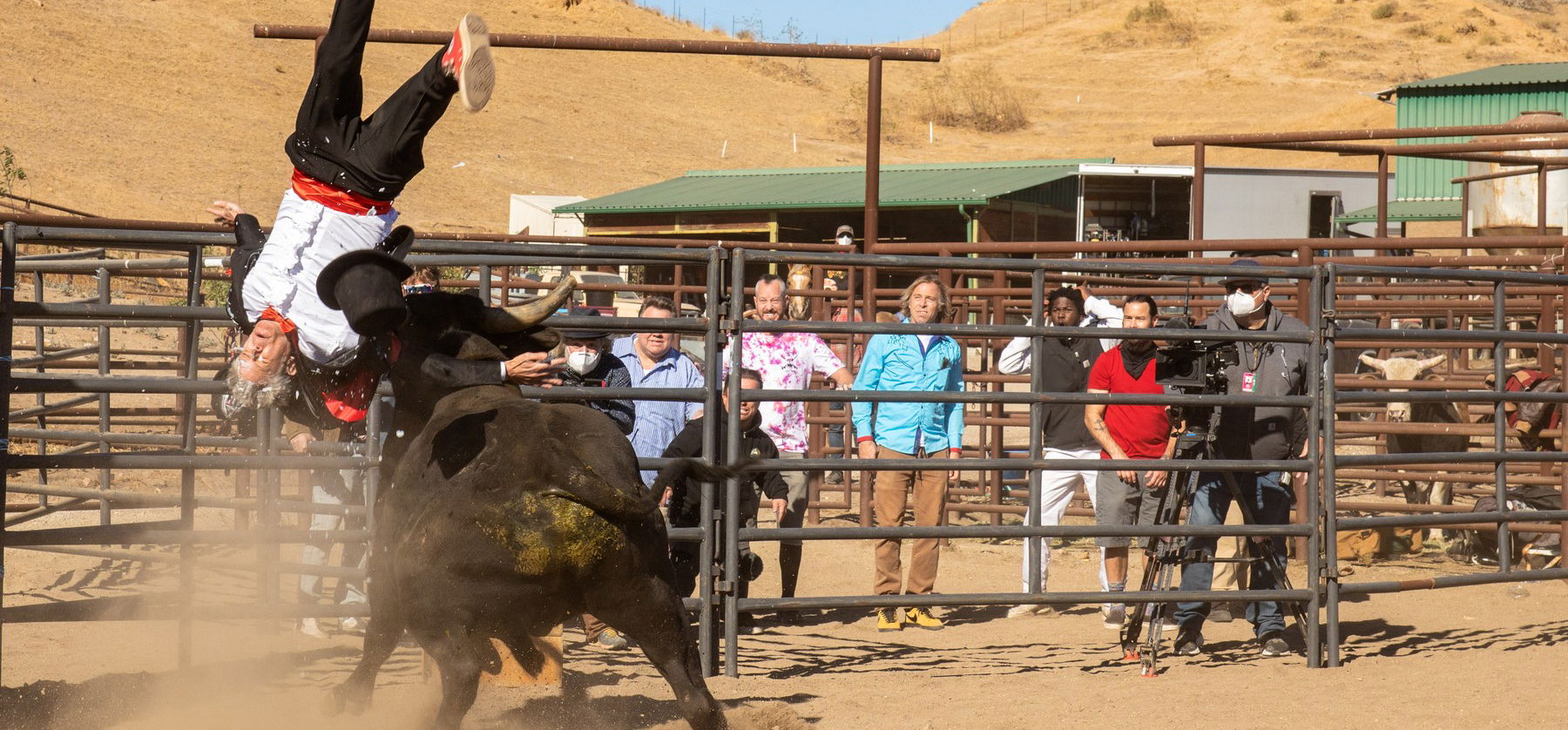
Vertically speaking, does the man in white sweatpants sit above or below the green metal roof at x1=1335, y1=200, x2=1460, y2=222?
below

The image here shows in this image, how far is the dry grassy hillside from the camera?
33.5 metres

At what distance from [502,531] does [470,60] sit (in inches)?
50.2

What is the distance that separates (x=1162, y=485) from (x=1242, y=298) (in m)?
0.98

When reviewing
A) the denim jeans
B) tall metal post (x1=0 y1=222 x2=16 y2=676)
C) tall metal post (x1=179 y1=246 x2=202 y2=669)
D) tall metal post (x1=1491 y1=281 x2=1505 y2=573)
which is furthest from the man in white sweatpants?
tall metal post (x1=0 y1=222 x2=16 y2=676)

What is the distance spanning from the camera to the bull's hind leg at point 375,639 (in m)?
3.92

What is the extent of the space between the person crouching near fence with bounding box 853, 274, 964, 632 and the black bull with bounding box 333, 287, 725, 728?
2898mm

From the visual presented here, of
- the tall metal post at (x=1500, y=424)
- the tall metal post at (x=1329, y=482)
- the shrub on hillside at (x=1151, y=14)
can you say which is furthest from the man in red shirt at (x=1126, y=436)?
the shrub on hillside at (x=1151, y=14)

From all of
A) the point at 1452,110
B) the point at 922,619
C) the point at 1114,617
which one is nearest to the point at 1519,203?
the point at 1114,617

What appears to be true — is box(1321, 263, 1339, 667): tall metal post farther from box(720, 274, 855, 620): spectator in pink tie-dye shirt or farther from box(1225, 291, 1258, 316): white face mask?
box(720, 274, 855, 620): spectator in pink tie-dye shirt

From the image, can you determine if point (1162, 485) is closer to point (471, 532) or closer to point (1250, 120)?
point (471, 532)

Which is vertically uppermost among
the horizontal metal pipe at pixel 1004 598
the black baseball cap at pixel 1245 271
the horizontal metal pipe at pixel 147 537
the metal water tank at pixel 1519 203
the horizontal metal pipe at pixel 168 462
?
the metal water tank at pixel 1519 203

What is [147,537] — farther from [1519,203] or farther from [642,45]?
[1519,203]

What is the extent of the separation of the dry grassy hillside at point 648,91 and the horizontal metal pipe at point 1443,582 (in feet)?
90.1

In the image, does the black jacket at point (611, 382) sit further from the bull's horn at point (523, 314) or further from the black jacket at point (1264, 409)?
the black jacket at point (1264, 409)
